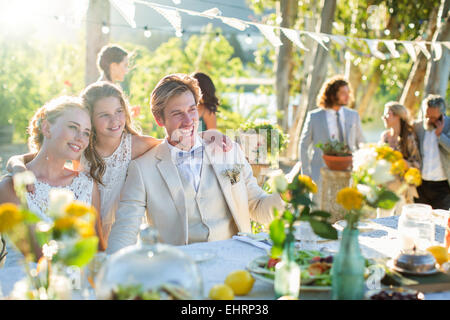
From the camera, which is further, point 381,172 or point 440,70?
point 440,70

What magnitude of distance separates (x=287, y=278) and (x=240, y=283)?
0.19 meters

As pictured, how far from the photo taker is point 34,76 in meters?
9.43

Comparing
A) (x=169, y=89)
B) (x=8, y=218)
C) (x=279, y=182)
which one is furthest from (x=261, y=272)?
(x=169, y=89)

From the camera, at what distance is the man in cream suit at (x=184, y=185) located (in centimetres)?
251

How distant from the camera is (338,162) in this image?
5.17 m

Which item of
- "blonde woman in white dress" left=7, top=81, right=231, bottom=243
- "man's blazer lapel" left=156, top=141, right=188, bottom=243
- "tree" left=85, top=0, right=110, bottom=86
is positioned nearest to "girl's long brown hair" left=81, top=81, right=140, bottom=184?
"blonde woman in white dress" left=7, top=81, right=231, bottom=243

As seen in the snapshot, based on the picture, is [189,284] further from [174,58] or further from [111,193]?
[174,58]

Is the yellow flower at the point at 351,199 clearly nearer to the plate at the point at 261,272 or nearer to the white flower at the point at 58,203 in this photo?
the plate at the point at 261,272

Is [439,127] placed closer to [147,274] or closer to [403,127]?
[403,127]

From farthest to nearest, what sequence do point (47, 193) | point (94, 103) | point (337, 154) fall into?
point (337, 154) → point (94, 103) → point (47, 193)

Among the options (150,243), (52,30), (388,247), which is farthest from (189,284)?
(52,30)

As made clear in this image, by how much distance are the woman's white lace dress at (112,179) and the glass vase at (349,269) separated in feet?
5.30

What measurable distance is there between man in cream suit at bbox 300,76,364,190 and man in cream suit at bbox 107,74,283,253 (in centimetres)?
276
